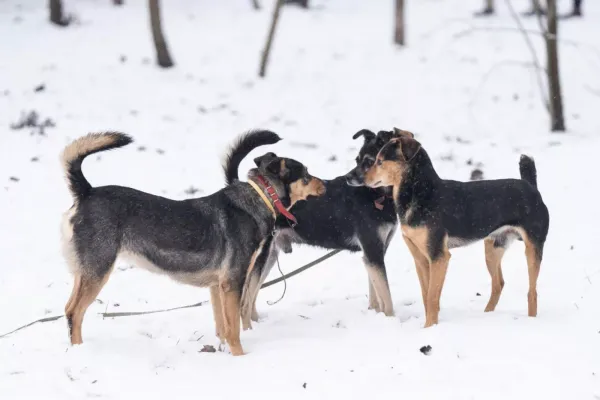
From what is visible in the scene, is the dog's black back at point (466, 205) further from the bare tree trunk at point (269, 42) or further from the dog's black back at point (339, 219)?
the bare tree trunk at point (269, 42)

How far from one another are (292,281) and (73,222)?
11.7 feet

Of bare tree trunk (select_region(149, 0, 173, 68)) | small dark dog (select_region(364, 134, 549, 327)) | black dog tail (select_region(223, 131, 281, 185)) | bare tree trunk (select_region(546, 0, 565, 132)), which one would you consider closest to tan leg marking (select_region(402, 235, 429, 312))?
small dark dog (select_region(364, 134, 549, 327))

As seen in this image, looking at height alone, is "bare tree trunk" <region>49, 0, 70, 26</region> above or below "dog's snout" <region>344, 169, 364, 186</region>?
below

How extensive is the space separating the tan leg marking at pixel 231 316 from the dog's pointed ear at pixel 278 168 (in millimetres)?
1137

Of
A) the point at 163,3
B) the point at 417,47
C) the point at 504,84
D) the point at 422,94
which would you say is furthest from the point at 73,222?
the point at 163,3

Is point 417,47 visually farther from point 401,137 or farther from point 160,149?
point 401,137

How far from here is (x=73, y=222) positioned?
641cm

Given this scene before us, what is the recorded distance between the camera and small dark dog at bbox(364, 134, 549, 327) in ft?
22.4

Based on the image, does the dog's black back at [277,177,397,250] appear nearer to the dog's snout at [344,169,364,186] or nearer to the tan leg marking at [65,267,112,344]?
the dog's snout at [344,169,364,186]

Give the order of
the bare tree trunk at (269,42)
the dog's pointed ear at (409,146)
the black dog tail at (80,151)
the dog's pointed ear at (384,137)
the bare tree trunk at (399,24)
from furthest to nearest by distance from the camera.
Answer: the bare tree trunk at (399,24) < the bare tree trunk at (269,42) < the dog's pointed ear at (384,137) < the dog's pointed ear at (409,146) < the black dog tail at (80,151)

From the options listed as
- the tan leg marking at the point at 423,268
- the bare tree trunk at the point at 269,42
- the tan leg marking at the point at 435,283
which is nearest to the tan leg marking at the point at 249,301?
the tan leg marking at the point at 423,268

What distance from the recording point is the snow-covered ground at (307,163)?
590cm

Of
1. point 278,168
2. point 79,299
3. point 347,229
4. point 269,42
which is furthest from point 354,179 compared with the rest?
point 269,42

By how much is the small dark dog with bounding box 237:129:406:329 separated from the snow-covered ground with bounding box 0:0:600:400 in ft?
1.22
